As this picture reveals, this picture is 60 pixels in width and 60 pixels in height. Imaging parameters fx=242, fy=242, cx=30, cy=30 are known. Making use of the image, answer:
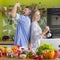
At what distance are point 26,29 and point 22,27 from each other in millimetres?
75

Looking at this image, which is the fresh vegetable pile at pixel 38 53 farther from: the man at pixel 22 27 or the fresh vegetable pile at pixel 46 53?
the man at pixel 22 27

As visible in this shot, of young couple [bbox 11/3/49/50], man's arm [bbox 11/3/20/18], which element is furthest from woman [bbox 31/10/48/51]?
man's arm [bbox 11/3/20/18]

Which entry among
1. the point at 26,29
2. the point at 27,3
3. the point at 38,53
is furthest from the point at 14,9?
the point at 38,53

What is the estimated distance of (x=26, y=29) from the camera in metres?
4.05

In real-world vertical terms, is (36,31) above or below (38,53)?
above

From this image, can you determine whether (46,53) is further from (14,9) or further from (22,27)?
(14,9)

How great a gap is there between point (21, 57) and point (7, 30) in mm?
1738

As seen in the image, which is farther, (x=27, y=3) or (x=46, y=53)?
(x=27, y=3)

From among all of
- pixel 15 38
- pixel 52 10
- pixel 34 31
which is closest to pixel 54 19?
pixel 52 10

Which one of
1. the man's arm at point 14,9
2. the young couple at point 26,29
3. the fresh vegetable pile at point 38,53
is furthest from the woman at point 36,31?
the fresh vegetable pile at point 38,53

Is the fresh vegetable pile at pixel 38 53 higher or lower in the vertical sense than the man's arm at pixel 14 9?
lower

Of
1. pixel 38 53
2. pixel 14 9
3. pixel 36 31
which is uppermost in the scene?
pixel 14 9

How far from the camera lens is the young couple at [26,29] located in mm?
4043

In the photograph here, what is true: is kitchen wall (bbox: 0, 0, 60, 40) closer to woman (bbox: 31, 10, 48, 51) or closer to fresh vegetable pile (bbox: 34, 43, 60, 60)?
woman (bbox: 31, 10, 48, 51)
